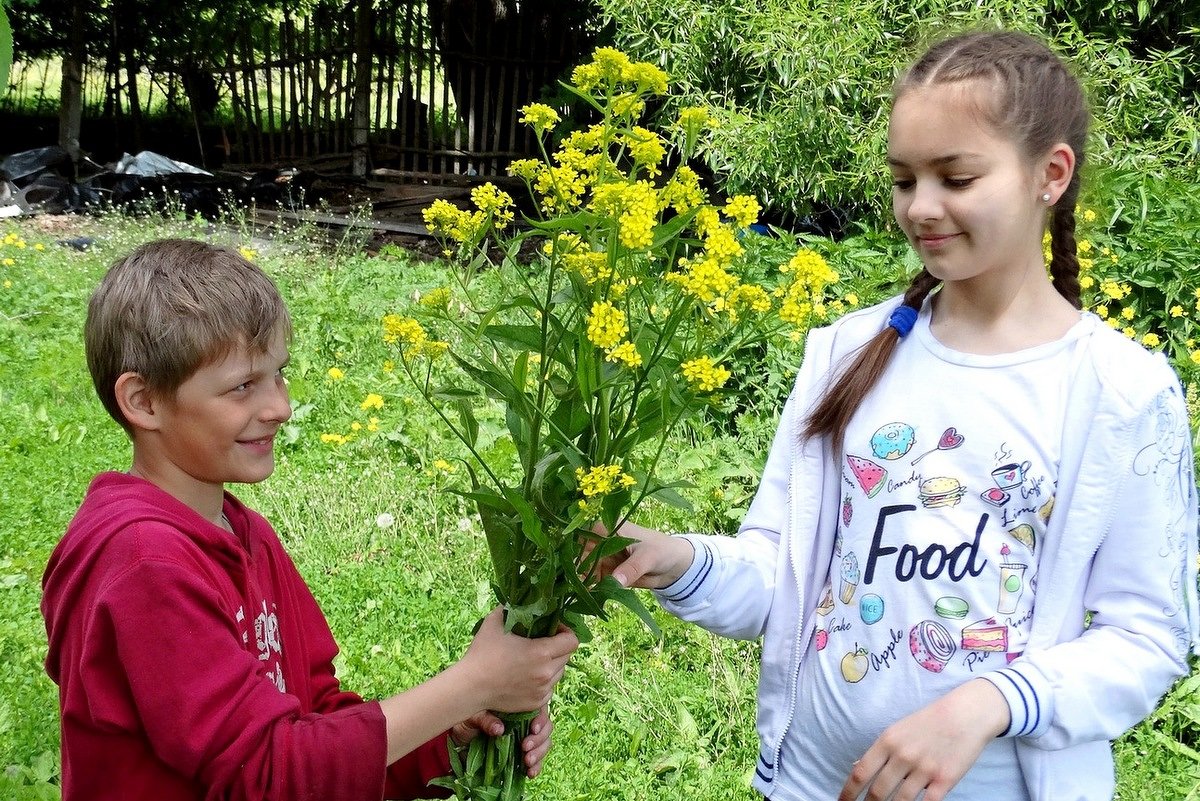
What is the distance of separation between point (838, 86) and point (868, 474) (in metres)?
4.00

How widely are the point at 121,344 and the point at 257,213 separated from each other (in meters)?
8.51

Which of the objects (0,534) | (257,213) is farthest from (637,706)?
(257,213)

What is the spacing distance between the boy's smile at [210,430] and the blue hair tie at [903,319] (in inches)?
33.2

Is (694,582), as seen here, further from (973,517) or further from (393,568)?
(393,568)

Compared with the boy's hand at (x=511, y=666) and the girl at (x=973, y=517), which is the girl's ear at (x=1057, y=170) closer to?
the girl at (x=973, y=517)

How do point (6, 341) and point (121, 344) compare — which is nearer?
point (121, 344)

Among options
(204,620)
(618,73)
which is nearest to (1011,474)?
(618,73)

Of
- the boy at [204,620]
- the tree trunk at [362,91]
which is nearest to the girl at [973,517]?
the boy at [204,620]

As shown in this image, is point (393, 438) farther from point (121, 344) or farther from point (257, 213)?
point (257, 213)

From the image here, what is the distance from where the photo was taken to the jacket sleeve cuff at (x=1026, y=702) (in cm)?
127

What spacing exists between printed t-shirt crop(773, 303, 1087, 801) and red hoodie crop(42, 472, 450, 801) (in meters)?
A: 0.60

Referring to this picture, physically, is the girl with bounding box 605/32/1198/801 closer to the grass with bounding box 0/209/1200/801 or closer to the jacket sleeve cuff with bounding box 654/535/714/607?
the jacket sleeve cuff with bounding box 654/535/714/607

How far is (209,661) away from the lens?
1.28 metres

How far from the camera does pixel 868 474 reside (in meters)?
1.53
